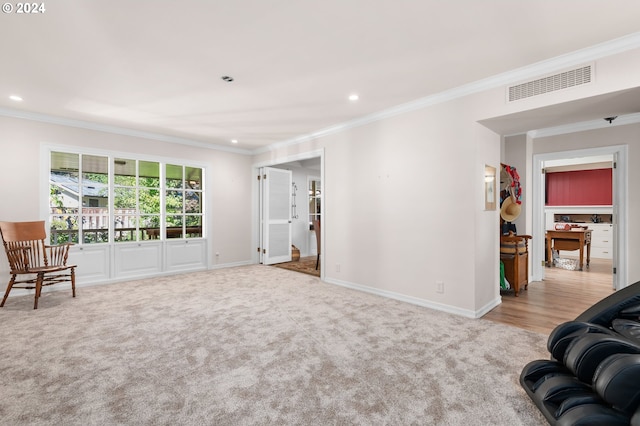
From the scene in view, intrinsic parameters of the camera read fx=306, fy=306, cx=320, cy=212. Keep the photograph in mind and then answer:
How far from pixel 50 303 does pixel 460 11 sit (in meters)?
5.28

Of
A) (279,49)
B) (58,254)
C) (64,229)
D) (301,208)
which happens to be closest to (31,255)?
(58,254)

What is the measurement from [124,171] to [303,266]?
368 centimetres

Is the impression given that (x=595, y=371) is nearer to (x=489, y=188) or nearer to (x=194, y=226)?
(x=489, y=188)

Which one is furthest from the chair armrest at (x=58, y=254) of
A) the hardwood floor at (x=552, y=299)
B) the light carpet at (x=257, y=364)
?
the hardwood floor at (x=552, y=299)

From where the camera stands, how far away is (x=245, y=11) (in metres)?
2.10

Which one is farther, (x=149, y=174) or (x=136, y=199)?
(x=149, y=174)

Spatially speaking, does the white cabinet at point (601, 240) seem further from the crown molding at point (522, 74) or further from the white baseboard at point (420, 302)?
the crown molding at point (522, 74)

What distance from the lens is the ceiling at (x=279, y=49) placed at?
6.87 feet

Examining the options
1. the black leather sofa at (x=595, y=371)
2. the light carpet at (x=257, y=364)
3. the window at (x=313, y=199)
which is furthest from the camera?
the window at (x=313, y=199)

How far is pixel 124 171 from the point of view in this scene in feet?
17.1

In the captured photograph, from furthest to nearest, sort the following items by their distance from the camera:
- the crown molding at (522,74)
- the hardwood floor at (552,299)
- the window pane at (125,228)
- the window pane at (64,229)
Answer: the window pane at (125,228) < the window pane at (64,229) < the hardwood floor at (552,299) < the crown molding at (522,74)

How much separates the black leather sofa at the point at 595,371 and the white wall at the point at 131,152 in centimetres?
551

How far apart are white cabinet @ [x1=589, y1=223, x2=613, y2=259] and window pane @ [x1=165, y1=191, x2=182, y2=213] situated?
951 cm

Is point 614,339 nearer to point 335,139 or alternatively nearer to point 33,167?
point 335,139
